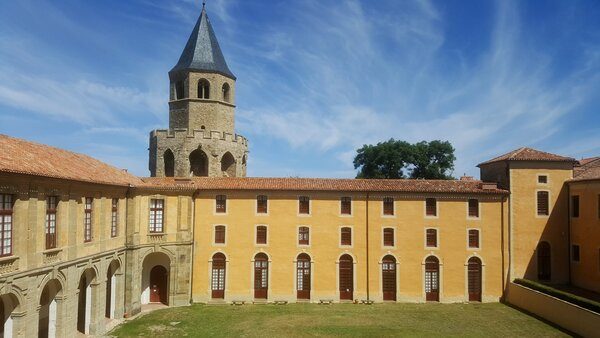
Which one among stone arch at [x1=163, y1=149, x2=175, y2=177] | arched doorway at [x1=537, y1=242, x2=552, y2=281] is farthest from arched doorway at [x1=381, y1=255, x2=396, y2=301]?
stone arch at [x1=163, y1=149, x2=175, y2=177]

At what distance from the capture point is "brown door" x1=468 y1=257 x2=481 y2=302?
118ft

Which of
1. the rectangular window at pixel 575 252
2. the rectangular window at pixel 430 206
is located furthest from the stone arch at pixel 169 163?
the rectangular window at pixel 575 252

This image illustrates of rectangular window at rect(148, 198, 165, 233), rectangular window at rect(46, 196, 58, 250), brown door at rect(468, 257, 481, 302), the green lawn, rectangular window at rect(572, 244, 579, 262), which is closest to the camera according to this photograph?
rectangular window at rect(46, 196, 58, 250)

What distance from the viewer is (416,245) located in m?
36.2

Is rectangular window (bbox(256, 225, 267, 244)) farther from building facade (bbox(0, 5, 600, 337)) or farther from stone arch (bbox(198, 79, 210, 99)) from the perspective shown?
stone arch (bbox(198, 79, 210, 99))

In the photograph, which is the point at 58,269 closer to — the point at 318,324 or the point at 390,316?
the point at 318,324

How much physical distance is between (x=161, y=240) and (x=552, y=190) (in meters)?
31.1

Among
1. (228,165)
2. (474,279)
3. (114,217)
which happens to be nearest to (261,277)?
(114,217)

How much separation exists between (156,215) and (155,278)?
18.1 feet

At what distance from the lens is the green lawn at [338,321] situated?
27.5m

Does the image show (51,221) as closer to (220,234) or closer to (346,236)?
(220,234)

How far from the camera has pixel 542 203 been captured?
3628 centimetres

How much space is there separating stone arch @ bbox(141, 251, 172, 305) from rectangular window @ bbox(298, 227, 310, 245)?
10417 millimetres

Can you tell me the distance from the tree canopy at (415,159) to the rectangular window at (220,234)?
4111 centimetres
